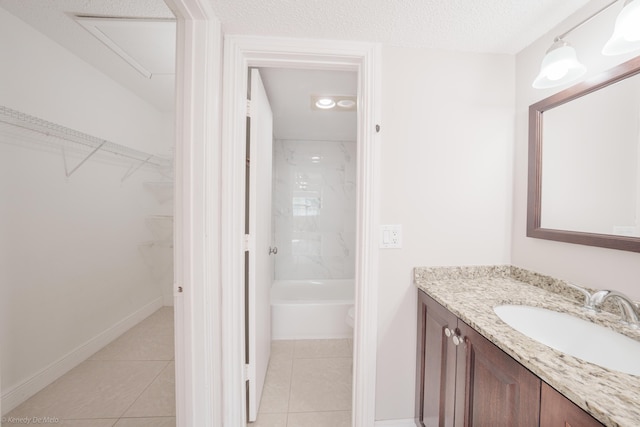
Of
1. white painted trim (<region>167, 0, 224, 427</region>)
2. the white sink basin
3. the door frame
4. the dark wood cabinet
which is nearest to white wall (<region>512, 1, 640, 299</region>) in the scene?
the white sink basin

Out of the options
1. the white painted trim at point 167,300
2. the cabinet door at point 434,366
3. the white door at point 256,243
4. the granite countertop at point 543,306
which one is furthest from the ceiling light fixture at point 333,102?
the white painted trim at point 167,300

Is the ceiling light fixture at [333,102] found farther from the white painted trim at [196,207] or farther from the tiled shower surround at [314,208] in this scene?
the tiled shower surround at [314,208]

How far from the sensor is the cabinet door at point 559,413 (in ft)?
1.54

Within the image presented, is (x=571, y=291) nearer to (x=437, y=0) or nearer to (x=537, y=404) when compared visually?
(x=537, y=404)

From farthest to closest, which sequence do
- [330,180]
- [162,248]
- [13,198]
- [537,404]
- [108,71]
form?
[330,180] → [162,248] → [108,71] → [13,198] → [537,404]

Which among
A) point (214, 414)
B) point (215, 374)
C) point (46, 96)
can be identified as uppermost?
point (46, 96)

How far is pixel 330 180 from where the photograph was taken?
3.12 meters

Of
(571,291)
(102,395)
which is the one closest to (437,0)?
(571,291)

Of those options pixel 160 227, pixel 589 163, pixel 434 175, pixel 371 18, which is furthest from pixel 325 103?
pixel 160 227

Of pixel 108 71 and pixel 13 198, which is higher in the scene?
pixel 108 71

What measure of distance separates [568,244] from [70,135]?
9.83 feet

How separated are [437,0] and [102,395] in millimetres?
2803

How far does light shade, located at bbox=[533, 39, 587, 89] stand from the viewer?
0.88 meters

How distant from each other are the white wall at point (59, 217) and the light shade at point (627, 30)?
272cm
